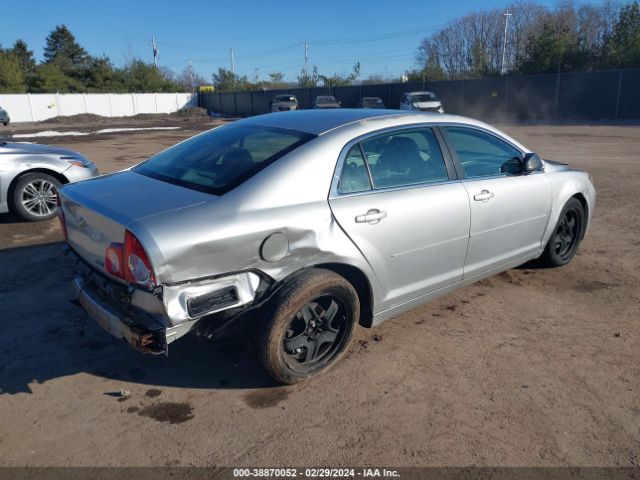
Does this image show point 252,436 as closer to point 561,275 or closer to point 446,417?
point 446,417

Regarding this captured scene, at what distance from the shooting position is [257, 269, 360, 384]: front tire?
2.94 m

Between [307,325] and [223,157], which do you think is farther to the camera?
[223,157]

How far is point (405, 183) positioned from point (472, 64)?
172ft

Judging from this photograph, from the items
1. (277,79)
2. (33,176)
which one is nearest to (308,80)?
(277,79)

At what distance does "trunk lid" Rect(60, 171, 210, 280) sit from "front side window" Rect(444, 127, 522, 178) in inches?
82.8

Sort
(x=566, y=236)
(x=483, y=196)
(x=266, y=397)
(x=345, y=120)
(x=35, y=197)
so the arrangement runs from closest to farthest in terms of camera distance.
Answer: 1. (x=266, y=397)
2. (x=345, y=120)
3. (x=483, y=196)
4. (x=566, y=236)
5. (x=35, y=197)

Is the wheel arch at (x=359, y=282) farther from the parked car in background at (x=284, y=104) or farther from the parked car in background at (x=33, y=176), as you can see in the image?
the parked car in background at (x=284, y=104)

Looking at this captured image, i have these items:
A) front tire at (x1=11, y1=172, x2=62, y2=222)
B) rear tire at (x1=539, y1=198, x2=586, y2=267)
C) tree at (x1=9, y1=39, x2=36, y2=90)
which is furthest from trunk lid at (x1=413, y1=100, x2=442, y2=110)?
tree at (x1=9, y1=39, x2=36, y2=90)

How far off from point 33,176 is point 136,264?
5207 mm

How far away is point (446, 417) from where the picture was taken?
9.55 feet

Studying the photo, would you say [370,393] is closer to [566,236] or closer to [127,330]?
[127,330]

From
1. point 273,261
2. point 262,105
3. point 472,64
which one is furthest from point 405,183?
point 472,64

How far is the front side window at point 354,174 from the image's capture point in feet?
10.7

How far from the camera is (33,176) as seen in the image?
270 inches
